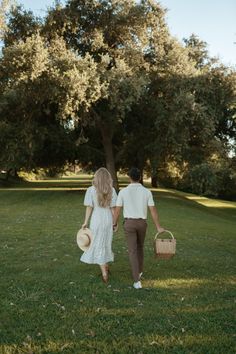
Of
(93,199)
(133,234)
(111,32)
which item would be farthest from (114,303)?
(111,32)

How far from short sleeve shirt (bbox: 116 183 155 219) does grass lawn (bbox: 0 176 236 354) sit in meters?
1.31

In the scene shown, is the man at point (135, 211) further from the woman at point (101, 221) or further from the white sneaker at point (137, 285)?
the woman at point (101, 221)

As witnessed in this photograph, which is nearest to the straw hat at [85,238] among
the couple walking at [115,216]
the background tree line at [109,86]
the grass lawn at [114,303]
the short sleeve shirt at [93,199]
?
the couple walking at [115,216]

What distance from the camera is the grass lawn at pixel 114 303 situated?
5.46 metres

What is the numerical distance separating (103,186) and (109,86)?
21453 millimetres

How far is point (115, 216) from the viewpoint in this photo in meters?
8.70

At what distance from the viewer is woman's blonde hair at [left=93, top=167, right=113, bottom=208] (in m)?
8.69

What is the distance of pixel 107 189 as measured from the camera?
28.6 ft

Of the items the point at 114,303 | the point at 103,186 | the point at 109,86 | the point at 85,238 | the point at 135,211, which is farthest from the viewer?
the point at 109,86

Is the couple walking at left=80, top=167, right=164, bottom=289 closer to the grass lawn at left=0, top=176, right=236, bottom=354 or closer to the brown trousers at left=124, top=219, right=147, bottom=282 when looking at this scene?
the brown trousers at left=124, top=219, right=147, bottom=282

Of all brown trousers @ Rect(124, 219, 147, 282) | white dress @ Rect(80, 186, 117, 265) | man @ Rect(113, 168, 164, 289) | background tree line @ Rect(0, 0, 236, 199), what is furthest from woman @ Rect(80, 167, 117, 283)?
background tree line @ Rect(0, 0, 236, 199)

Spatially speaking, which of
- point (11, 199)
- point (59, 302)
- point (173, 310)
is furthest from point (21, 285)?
point (11, 199)

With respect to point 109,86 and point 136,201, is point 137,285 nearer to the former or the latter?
point 136,201

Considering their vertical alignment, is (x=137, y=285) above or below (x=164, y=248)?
below
